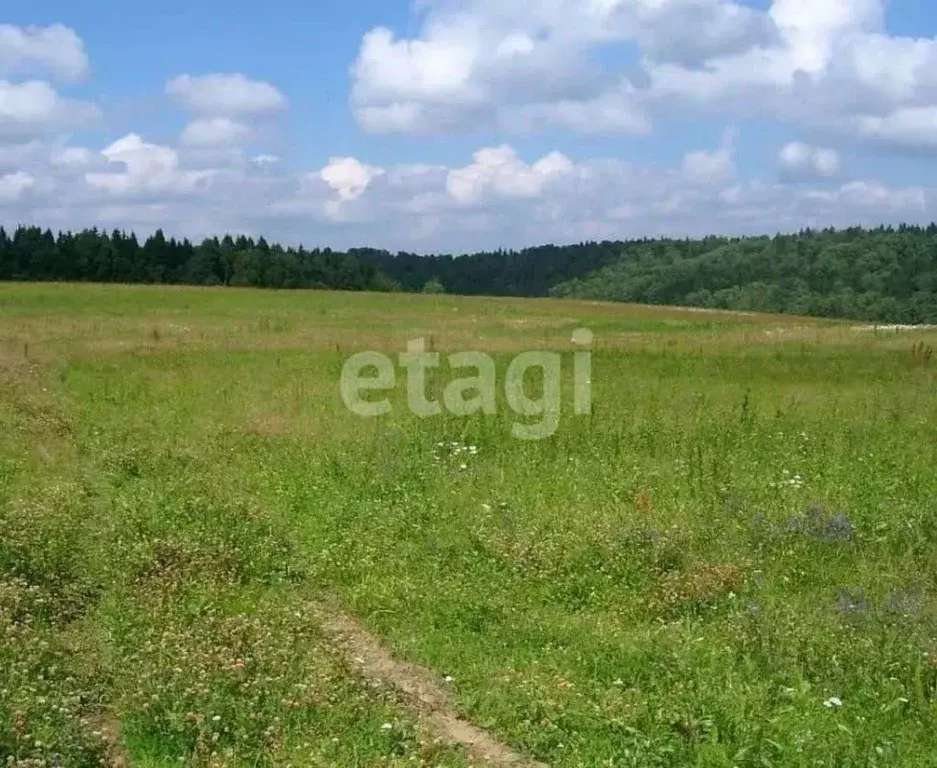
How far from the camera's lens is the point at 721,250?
6161 inches

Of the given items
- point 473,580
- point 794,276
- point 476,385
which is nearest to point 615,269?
point 794,276

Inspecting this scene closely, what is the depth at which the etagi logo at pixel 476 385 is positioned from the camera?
16.8 meters

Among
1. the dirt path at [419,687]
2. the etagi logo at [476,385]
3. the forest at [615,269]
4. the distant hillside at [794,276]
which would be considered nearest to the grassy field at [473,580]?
the dirt path at [419,687]

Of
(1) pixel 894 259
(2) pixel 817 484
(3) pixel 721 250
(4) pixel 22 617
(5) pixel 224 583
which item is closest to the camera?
(4) pixel 22 617

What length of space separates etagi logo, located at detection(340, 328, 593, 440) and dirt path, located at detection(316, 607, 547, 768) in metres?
6.94

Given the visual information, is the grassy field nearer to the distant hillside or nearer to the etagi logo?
the etagi logo

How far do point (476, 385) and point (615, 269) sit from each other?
141 m

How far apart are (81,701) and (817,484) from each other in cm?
861

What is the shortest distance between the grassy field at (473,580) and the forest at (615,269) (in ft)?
258

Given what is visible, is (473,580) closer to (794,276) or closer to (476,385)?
(476,385)

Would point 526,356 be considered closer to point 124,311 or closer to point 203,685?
point 203,685

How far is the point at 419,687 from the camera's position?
698 centimetres

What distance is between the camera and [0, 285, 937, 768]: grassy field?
20.3 ft

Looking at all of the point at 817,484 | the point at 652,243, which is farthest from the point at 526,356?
the point at 652,243
